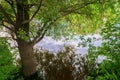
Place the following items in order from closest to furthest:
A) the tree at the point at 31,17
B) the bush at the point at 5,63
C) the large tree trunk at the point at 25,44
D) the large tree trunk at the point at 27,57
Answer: the bush at the point at 5,63 → the tree at the point at 31,17 → the large tree trunk at the point at 25,44 → the large tree trunk at the point at 27,57

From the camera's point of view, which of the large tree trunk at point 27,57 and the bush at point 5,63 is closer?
the bush at point 5,63

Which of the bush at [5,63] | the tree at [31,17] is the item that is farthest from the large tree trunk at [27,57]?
the bush at [5,63]

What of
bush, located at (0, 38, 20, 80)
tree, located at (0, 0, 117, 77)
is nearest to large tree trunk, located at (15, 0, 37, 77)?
tree, located at (0, 0, 117, 77)

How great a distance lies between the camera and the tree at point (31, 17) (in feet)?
33.5

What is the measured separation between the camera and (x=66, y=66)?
1180 cm

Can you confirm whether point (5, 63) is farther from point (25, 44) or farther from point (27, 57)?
point (27, 57)

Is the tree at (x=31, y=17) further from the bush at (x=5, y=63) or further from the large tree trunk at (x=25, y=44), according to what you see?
the bush at (x=5, y=63)

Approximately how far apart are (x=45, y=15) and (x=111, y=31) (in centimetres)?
495

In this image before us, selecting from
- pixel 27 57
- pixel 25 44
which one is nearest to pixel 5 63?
pixel 25 44

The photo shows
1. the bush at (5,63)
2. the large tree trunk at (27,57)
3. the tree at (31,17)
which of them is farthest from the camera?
the large tree trunk at (27,57)

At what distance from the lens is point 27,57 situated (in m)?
11.6

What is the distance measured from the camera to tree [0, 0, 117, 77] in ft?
33.5

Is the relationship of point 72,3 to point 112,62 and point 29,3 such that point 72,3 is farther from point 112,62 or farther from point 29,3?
point 112,62

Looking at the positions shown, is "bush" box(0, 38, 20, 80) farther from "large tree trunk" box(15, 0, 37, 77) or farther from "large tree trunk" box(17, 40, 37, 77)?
"large tree trunk" box(17, 40, 37, 77)
